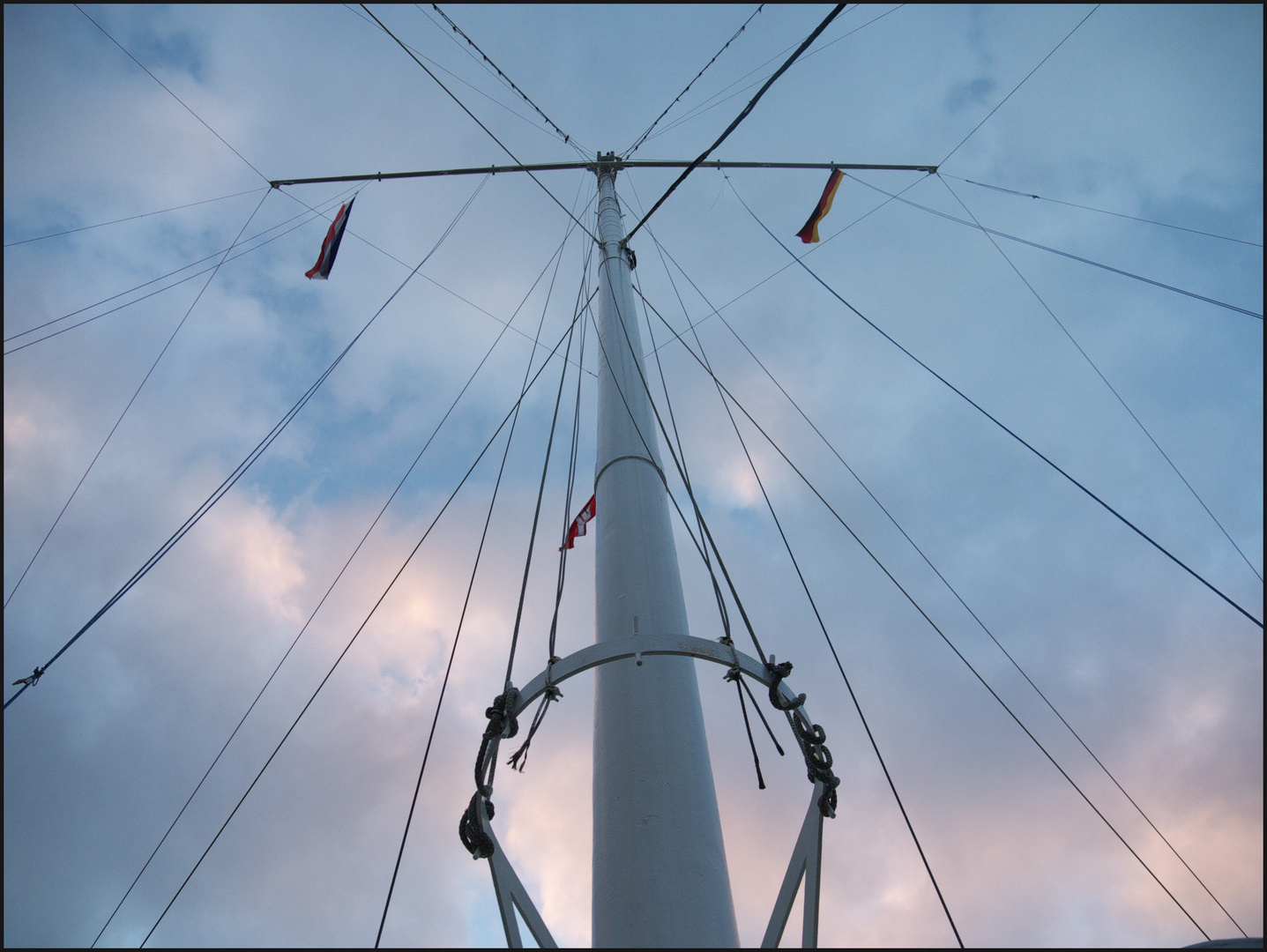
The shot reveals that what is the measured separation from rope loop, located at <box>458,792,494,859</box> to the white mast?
805mm

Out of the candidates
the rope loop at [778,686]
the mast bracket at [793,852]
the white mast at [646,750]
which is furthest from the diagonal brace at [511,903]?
the rope loop at [778,686]

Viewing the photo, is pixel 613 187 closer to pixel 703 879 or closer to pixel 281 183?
pixel 281 183

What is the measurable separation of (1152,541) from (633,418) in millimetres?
6107

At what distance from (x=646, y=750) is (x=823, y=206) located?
13.1 m

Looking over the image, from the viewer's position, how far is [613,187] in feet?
41.3

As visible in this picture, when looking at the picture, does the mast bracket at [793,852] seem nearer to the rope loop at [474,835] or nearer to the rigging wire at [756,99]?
the rope loop at [474,835]

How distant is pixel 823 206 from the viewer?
46.8 feet

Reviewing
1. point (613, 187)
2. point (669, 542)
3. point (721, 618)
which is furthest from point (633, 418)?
point (613, 187)

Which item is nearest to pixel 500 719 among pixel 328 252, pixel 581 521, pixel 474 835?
pixel 474 835

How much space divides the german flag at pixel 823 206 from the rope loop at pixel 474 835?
1306cm

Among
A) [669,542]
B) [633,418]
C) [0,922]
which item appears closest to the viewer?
[0,922]

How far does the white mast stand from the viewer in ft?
13.1

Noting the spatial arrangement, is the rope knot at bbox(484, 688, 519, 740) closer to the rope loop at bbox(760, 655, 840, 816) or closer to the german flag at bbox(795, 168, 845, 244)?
the rope loop at bbox(760, 655, 840, 816)

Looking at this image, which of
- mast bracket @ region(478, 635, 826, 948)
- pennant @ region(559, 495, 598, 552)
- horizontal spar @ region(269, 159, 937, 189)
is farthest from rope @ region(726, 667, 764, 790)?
horizontal spar @ region(269, 159, 937, 189)
